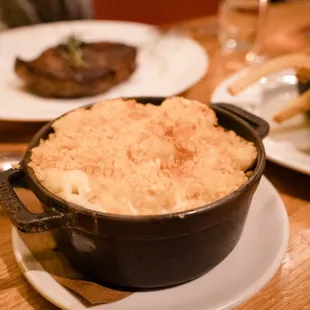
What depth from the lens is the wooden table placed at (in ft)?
2.16

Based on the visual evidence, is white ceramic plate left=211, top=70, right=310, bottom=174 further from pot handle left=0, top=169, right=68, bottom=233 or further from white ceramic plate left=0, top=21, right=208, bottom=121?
pot handle left=0, top=169, right=68, bottom=233

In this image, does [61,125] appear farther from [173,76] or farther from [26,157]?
[173,76]

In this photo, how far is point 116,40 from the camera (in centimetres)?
153

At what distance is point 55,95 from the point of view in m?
1.18

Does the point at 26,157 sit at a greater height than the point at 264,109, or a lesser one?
greater

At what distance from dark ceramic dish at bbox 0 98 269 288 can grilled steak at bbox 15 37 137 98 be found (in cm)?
50

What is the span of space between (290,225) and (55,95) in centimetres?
65

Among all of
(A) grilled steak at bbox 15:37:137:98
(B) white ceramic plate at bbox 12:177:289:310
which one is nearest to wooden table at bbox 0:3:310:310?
(B) white ceramic plate at bbox 12:177:289:310

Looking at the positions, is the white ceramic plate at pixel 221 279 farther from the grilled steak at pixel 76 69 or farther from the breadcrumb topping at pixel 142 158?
the grilled steak at pixel 76 69

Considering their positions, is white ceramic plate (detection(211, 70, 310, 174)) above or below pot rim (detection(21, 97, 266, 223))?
below

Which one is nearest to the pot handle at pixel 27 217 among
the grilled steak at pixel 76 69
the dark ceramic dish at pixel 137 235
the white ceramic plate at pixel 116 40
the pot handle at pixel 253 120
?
the dark ceramic dish at pixel 137 235

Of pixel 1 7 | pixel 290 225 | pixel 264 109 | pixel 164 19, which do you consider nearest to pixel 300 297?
pixel 290 225

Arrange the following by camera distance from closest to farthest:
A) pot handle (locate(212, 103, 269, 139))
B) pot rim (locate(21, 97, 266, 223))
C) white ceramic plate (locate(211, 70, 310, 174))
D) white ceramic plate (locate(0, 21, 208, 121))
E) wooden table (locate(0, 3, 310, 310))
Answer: pot rim (locate(21, 97, 266, 223)) → wooden table (locate(0, 3, 310, 310)) → pot handle (locate(212, 103, 269, 139)) → white ceramic plate (locate(211, 70, 310, 174)) → white ceramic plate (locate(0, 21, 208, 121))

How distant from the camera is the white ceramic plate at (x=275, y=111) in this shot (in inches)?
35.4
